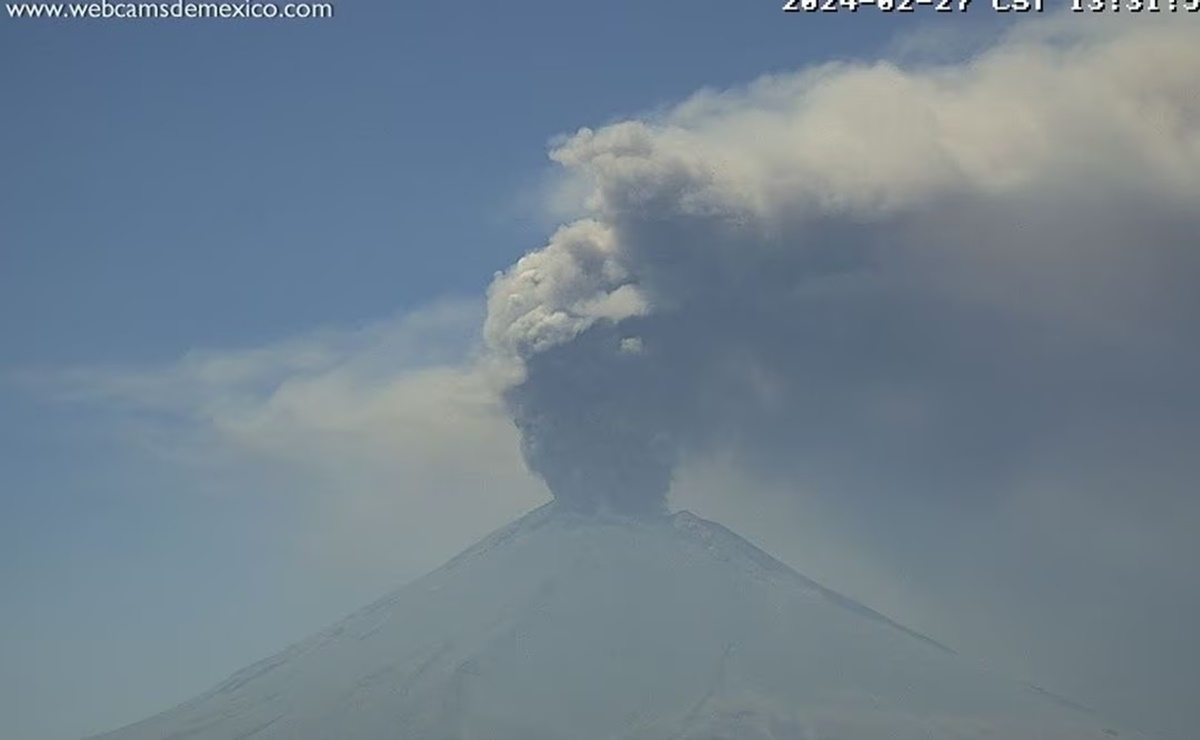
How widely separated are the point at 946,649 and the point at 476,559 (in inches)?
2130

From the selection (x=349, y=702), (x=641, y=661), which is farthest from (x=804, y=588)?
(x=349, y=702)

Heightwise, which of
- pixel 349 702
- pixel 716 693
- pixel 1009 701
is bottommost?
Answer: pixel 1009 701

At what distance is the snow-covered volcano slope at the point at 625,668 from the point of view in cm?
12262

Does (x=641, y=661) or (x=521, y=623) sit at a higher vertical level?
(x=521, y=623)

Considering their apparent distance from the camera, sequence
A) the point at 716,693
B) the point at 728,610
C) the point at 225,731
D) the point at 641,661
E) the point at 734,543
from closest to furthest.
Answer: the point at 225,731, the point at 716,693, the point at 641,661, the point at 728,610, the point at 734,543

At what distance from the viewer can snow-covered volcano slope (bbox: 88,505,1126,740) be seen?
402 ft

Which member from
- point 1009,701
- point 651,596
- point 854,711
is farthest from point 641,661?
point 1009,701

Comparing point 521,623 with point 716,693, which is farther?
point 521,623

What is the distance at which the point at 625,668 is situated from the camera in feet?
461

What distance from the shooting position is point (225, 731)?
12325 cm

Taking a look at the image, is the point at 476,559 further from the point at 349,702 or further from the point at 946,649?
the point at 946,649

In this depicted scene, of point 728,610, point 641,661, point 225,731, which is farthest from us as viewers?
point 728,610

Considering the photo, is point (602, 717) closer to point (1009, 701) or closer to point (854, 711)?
point (854, 711)

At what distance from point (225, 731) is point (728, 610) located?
5526cm
